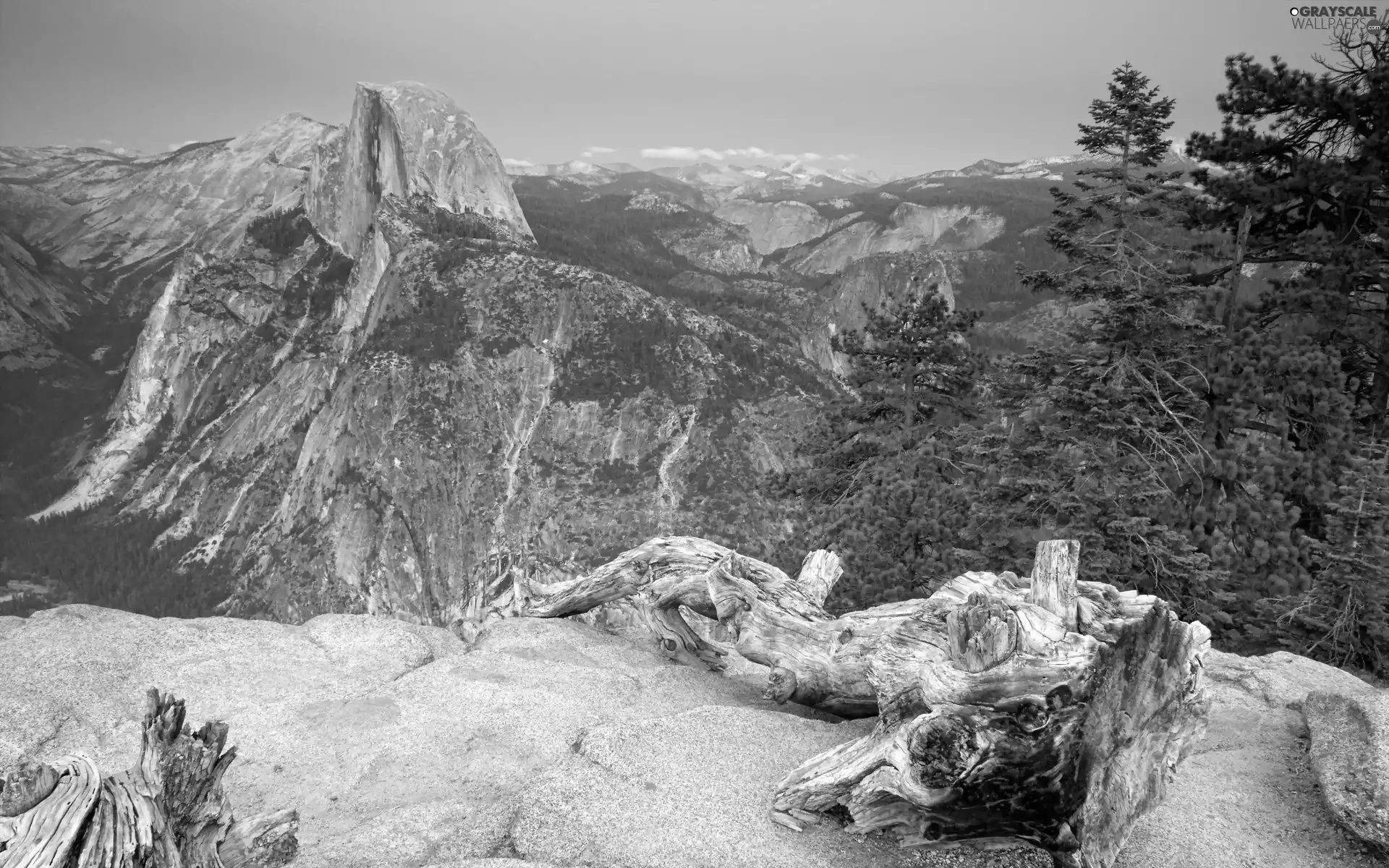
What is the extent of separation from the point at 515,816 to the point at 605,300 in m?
106

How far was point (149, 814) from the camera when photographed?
547 cm

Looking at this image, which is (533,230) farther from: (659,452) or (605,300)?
(659,452)

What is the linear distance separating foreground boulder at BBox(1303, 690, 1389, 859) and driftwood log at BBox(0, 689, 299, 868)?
10.5 meters

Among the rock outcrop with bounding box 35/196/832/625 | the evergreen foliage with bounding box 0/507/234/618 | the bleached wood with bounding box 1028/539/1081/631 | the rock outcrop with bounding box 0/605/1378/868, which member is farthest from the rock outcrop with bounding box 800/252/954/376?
the bleached wood with bounding box 1028/539/1081/631

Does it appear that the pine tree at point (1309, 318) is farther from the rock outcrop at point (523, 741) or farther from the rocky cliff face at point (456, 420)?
the rocky cliff face at point (456, 420)

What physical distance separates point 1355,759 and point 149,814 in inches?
460

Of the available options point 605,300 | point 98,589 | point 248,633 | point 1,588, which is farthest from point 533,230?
point 248,633

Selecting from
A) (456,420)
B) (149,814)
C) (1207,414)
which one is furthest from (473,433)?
(149,814)

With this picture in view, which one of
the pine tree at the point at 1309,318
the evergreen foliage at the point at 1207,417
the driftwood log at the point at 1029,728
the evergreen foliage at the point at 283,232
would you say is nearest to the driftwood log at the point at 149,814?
the driftwood log at the point at 1029,728

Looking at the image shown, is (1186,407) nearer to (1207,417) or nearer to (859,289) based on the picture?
(1207,417)

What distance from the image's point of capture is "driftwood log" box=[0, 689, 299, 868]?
16.3ft

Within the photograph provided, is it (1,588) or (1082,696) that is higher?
(1082,696)

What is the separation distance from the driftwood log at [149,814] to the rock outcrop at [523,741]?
0.38 meters

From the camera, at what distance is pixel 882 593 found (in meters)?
14.7
